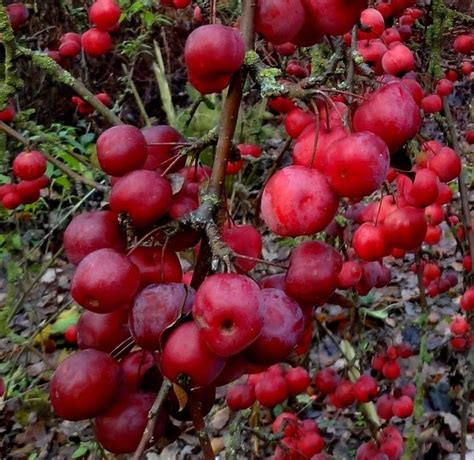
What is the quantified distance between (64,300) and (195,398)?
288 centimetres

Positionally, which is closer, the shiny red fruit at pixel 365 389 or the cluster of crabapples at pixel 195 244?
the cluster of crabapples at pixel 195 244

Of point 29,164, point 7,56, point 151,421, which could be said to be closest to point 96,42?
point 29,164

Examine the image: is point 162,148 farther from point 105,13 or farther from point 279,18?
point 105,13

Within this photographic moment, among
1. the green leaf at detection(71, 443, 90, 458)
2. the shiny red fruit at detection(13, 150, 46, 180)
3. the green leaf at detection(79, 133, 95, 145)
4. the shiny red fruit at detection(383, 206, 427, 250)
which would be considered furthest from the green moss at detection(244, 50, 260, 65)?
the green leaf at detection(79, 133, 95, 145)

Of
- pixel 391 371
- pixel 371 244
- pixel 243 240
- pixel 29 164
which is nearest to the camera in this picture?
pixel 243 240

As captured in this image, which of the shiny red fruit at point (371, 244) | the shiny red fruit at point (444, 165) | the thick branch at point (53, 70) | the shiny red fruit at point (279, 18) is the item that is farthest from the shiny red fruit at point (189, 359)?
the shiny red fruit at point (444, 165)

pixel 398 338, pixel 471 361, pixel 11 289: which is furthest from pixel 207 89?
pixel 398 338

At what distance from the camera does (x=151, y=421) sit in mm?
615

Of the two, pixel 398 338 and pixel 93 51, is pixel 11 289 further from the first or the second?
pixel 398 338

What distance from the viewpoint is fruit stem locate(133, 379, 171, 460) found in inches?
23.5

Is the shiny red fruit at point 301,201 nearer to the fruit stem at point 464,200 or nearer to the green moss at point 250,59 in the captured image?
the green moss at point 250,59

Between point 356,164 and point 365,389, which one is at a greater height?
point 356,164

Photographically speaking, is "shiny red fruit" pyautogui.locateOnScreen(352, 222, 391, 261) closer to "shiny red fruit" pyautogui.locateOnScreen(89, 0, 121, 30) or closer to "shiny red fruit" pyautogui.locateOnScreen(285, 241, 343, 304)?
Answer: "shiny red fruit" pyautogui.locateOnScreen(285, 241, 343, 304)

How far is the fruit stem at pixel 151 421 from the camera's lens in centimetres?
60
